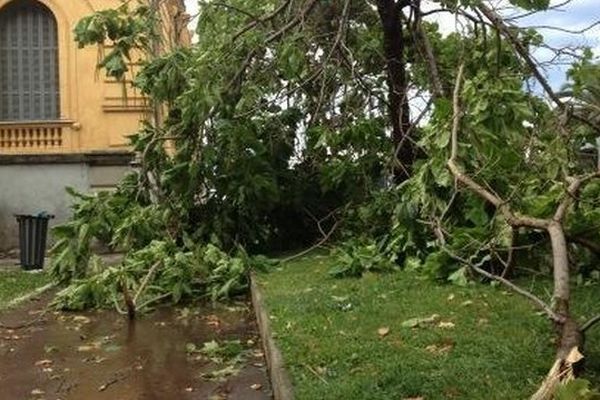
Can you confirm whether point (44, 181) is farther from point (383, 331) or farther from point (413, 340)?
point (413, 340)

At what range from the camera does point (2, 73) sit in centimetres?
1984

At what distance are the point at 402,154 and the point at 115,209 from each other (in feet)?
12.2

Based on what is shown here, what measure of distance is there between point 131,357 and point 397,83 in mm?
5336

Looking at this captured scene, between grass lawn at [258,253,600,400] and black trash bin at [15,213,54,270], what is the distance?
780 centimetres

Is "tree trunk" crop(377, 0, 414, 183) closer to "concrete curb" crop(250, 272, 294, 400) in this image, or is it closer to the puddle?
the puddle

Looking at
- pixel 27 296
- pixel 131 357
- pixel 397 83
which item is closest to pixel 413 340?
pixel 131 357

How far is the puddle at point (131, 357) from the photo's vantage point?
6.28 metres

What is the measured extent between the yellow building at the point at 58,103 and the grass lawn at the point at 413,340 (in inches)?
443

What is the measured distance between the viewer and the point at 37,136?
19.3m

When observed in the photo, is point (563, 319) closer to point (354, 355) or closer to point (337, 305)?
point (354, 355)

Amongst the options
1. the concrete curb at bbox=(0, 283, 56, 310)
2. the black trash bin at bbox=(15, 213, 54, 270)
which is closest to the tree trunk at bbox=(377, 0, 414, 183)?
the concrete curb at bbox=(0, 283, 56, 310)

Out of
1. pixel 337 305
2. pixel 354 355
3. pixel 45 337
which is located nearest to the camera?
pixel 354 355

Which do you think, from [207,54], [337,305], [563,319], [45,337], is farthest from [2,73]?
[563,319]

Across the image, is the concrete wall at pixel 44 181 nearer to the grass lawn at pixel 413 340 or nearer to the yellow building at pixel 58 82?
the yellow building at pixel 58 82
